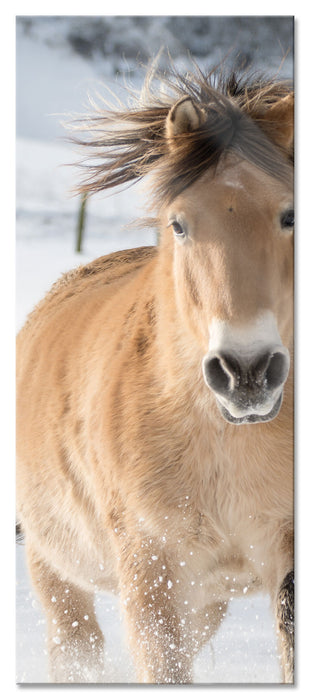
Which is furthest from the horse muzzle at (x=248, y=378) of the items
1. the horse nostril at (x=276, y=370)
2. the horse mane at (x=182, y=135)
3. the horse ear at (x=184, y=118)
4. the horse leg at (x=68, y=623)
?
the horse leg at (x=68, y=623)

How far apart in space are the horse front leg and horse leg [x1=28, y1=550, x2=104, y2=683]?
63 cm

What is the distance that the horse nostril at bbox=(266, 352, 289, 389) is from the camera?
1767mm

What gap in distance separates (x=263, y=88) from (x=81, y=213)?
2.84 feet

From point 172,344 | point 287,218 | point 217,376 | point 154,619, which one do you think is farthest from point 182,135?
point 154,619

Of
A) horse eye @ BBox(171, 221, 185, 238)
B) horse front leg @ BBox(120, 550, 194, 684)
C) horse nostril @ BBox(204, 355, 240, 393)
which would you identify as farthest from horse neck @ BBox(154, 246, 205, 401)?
horse front leg @ BBox(120, 550, 194, 684)

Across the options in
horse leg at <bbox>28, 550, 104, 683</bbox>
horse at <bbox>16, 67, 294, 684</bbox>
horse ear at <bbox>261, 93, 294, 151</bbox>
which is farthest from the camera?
horse leg at <bbox>28, 550, 104, 683</bbox>

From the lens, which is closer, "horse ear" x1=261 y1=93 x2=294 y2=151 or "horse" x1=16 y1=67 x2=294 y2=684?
"horse" x1=16 y1=67 x2=294 y2=684

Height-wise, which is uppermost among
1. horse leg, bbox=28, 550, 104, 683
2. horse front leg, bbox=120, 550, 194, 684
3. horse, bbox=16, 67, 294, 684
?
horse, bbox=16, 67, 294, 684

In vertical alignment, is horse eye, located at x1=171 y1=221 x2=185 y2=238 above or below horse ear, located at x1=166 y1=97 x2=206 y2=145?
below

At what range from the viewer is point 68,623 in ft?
9.86

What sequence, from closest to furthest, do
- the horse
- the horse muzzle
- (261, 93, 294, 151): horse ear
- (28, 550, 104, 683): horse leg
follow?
the horse muzzle < the horse < (261, 93, 294, 151): horse ear < (28, 550, 104, 683): horse leg

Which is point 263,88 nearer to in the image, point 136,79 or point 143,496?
point 136,79

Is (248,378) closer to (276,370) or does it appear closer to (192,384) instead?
(276,370)

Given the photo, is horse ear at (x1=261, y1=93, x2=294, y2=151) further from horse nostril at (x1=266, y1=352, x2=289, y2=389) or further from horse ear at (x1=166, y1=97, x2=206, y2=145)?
horse nostril at (x1=266, y1=352, x2=289, y2=389)
